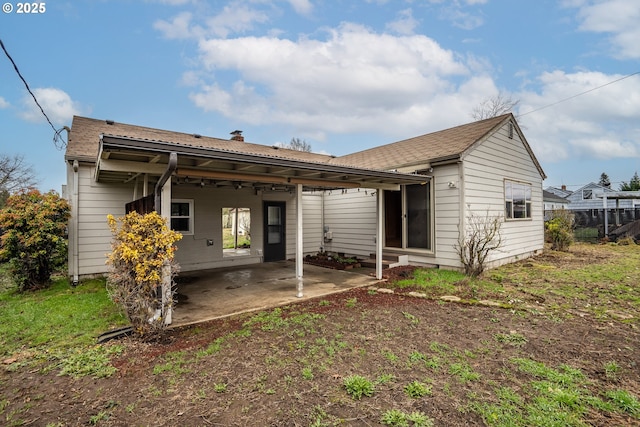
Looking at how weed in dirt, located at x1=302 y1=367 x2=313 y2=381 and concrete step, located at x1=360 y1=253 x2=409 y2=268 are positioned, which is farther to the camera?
concrete step, located at x1=360 y1=253 x2=409 y2=268

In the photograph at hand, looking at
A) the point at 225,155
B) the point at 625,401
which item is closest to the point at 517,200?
the point at 625,401

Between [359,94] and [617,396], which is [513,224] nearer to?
[617,396]

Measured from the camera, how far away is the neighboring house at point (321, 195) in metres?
5.64

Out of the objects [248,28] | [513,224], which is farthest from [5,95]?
[513,224]

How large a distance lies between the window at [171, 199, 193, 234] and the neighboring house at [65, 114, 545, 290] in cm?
3

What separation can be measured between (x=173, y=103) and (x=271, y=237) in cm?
774

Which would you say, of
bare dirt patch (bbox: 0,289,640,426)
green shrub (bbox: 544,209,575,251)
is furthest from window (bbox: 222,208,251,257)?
green shrub (bbox: 544,209,575,251)

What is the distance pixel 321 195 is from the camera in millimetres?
11695

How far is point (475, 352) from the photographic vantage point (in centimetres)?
344

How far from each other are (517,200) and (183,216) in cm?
1015

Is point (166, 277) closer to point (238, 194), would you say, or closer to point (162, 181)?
point (162, 181)

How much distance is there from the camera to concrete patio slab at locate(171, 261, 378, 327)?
17.0 feet

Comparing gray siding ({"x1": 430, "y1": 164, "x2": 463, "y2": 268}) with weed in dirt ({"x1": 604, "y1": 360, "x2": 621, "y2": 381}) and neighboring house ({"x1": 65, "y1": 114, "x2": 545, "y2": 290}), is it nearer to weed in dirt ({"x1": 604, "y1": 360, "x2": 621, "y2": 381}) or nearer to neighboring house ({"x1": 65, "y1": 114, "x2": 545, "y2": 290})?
neighboring house ({"x1": 65, "y1": 114, "x2": 545, "y2": 290})

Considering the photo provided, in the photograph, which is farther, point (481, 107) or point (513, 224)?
point (481, 107)
